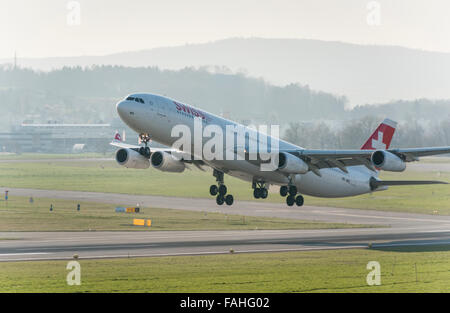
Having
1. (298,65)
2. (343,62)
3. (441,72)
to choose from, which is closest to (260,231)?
(441,72)

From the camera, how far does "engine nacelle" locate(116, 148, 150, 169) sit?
187 ft

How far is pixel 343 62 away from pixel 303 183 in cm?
9249

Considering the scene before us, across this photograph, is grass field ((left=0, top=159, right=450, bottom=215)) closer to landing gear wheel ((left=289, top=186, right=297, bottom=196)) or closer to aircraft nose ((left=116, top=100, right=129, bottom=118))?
landing gear wheel ((left=289, top=186, right=297, bottom=196))

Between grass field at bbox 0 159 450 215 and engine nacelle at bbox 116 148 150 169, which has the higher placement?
grass field at bbox 0 159 450 215

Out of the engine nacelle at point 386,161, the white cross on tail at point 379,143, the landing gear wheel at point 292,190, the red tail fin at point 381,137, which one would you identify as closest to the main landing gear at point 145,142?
the landing gear wheel at point 292,190

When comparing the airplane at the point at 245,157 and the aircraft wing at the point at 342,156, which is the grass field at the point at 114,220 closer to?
the airplane at the point at 245,157

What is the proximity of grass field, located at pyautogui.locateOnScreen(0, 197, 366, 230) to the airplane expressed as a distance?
1164 cm

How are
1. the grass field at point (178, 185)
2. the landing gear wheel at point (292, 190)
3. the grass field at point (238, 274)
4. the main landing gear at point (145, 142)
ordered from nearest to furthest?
the grass field at point (238, 274) → the main landing gear at point (145, 142) → the landing gear wheel at point (292, 190) → the grass field at point (178, 185)

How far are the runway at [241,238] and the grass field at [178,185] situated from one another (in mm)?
2525

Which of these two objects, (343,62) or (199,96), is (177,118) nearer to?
(199,96)

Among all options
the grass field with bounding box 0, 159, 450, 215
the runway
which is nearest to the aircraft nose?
the runway

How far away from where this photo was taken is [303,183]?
64.6 metres

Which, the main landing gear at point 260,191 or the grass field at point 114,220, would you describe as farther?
the grass field at point 114,220

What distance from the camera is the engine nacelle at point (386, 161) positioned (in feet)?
179
